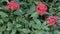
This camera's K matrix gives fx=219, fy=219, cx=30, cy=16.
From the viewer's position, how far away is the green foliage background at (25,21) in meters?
2.90

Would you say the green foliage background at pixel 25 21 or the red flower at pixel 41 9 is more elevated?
the red flower at pixel 41 9

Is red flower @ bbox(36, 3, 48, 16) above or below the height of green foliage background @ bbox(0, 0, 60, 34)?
above

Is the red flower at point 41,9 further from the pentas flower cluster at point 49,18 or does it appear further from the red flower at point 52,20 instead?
the red flower at point 52,20

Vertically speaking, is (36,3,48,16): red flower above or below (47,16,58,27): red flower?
above

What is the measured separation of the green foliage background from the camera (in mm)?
2902

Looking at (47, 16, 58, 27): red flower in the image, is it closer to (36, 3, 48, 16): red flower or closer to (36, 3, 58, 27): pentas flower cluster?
(36, 3, 58, 27): pentas flower cluster

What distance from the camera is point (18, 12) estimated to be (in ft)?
9.99

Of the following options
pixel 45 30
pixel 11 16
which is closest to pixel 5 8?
pixel 11 16

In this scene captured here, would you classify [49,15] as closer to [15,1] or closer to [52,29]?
[52,29]

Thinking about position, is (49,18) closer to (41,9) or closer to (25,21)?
(41,9)

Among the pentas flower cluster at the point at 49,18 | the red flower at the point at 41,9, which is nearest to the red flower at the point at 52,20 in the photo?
the pentas flower cluster at the point at 49,18

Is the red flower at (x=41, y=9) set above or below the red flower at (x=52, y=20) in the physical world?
above

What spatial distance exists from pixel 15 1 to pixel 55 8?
1.95 ft

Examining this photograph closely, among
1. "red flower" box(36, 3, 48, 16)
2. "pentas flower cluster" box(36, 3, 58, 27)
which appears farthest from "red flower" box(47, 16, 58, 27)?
"red flower" box(36, 3, 48, 16)
